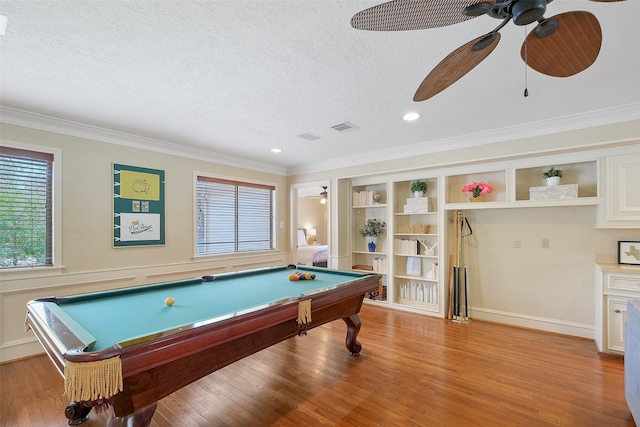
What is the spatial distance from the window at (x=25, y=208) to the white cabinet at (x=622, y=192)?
5.65 metres

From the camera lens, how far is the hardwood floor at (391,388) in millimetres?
1992

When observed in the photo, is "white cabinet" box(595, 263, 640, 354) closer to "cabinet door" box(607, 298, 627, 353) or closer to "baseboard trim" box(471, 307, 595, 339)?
"cabinet door" box(607, 298, 627, 353)

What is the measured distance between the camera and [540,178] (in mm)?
3658

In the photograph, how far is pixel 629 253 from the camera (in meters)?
3.07

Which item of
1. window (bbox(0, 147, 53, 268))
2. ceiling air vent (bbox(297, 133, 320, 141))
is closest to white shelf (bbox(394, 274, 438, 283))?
ceiling air vent (bbox(297, 133, 320, 141))

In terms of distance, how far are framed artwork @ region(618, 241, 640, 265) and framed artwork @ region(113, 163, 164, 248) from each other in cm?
525

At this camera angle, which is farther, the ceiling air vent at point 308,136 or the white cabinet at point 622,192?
the ceiling air vent at point 308,136

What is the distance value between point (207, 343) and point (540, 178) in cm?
405

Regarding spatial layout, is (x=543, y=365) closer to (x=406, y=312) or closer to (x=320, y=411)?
(x=406, y=312)

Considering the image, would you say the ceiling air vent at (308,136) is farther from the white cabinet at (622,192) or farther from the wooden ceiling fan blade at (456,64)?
the white cabinet at (622,192)

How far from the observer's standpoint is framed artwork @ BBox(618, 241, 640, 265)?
3.04 metres

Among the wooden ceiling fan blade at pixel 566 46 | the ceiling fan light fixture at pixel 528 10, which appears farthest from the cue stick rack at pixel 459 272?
the ceiling fan light fixture at pixel 528 10

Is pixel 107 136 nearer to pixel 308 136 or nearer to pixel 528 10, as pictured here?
pixel 308 136

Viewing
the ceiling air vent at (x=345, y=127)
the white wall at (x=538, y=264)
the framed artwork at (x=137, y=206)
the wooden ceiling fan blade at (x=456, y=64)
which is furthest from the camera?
the framed artwork at (x=137, y=206)
